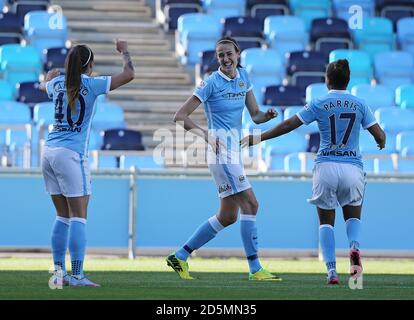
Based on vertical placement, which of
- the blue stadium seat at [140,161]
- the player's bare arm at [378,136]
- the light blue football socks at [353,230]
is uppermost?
the player's bare arm at [378,136]

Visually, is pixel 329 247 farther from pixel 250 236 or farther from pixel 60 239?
pixel 60 239

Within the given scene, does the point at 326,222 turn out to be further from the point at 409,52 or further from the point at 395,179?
the point at 409,52

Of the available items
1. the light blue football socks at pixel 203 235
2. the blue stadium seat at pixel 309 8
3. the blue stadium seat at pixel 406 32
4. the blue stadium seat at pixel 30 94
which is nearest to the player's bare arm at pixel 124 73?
the light blue football socks at pixel 203 235

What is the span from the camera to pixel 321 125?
1157 cm

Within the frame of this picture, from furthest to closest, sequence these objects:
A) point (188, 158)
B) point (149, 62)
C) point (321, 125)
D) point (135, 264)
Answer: point (149, 62) → point (188, 158) → point (135, 264) → point (321, 125)

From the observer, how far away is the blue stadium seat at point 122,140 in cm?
1977

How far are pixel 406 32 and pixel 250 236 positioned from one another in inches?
551

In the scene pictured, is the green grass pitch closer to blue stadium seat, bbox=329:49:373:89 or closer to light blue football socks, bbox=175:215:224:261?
light blue football socks, bbox=175:215:224:261

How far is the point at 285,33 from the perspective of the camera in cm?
2453

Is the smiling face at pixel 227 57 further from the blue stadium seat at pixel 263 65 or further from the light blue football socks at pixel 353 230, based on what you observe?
the blue stadium seat at pixel 263 65

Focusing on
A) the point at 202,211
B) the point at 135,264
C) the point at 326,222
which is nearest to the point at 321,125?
the point at 326,222

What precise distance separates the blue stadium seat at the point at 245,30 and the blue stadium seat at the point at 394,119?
11.5 feet

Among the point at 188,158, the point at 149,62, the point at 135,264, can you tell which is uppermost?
the point at 149,62

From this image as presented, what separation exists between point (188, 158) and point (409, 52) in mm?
7080
